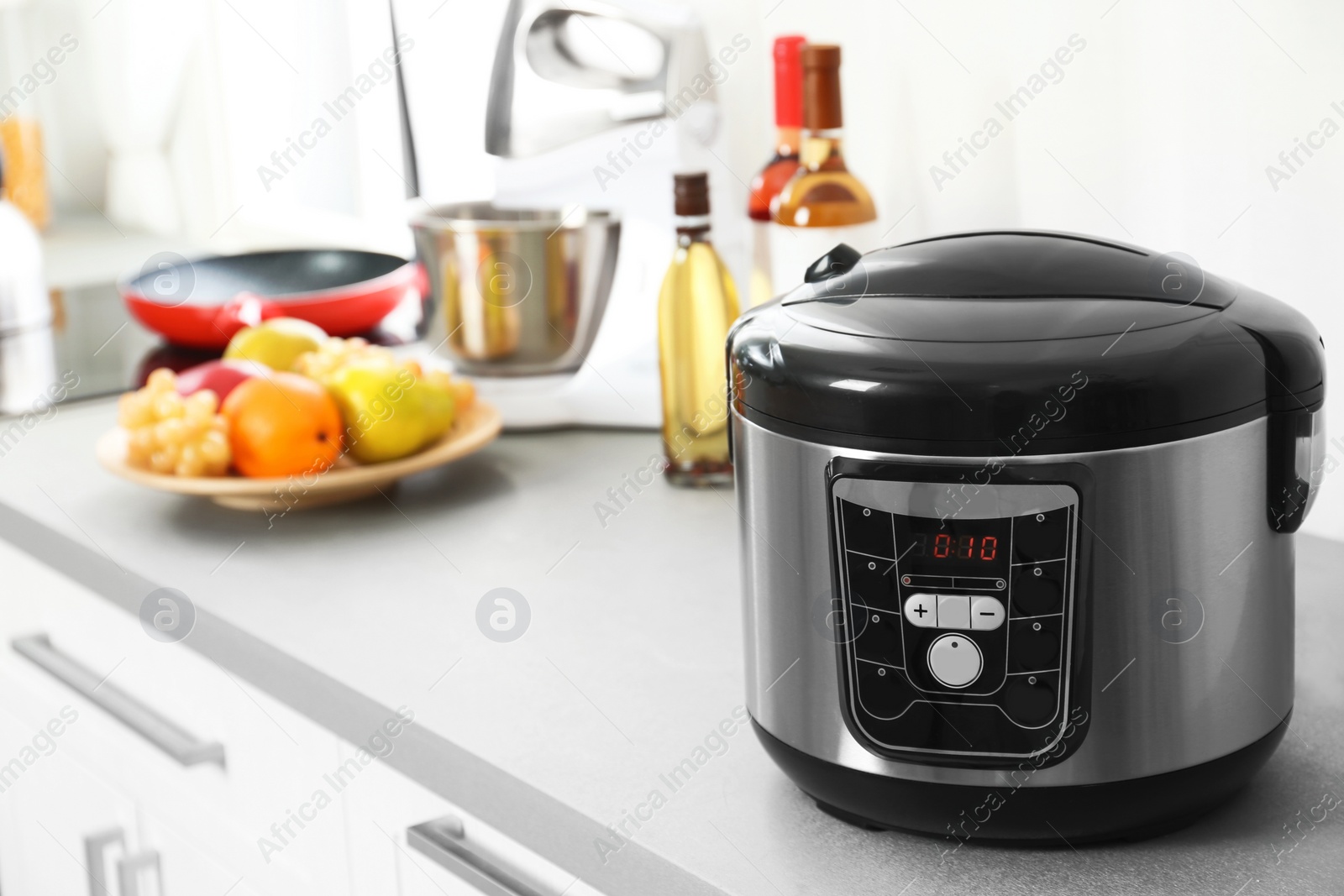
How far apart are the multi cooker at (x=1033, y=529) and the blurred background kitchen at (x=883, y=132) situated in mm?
362

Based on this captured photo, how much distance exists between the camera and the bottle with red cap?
108 centimetres

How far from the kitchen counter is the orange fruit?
47 mm

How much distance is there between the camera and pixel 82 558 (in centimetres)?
108

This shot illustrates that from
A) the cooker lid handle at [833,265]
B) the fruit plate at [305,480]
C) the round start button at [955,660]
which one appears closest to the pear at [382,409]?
the fruit plate at [305,480]

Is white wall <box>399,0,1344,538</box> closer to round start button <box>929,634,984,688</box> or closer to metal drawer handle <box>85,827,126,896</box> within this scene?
round start button <box>929,634,984,688</box>

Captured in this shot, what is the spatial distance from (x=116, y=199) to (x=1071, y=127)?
2.13 meters

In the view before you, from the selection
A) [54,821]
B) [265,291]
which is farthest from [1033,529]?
[265,291]

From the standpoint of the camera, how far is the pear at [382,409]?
115 cm

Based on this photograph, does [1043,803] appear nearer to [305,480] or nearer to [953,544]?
[953,544]

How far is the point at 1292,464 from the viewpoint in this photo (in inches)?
23.1

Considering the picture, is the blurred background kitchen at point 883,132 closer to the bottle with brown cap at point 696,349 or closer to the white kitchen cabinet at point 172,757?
the bottle with brown cap at point 696,349

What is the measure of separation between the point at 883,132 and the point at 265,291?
890mm

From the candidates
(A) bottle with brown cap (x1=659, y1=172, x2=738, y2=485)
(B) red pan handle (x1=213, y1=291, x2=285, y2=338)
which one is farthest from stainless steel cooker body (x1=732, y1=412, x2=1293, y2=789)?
(B) red pan handle (x1=213, y1=291, x2=285, y2=338)

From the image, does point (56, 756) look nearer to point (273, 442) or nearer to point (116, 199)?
point (273, 442)
